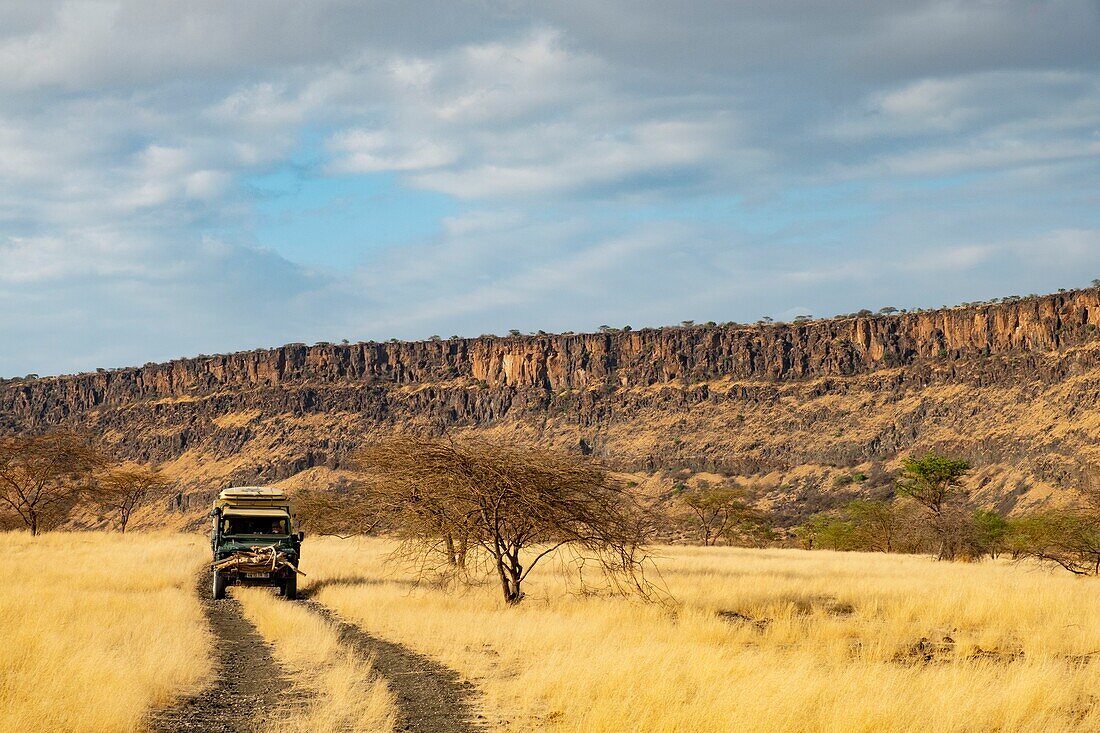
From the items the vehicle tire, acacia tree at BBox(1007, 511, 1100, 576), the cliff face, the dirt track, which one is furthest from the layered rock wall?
the dirt track

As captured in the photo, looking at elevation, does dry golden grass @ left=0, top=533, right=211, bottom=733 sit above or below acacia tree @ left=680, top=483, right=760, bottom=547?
above

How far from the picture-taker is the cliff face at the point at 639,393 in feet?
313

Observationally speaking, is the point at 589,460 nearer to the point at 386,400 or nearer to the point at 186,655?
the point at 186,655

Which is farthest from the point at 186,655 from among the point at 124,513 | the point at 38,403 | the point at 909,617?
the point at 38,403

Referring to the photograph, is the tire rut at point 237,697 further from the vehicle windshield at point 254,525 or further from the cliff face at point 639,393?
the cliff face at point 639,393

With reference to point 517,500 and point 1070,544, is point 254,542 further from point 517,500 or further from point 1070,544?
point 1070,544

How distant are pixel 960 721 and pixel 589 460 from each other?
41.1 feet

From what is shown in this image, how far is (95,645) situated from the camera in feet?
44.0

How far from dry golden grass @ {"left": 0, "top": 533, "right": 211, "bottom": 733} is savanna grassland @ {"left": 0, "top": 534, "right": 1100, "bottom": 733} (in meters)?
0.04

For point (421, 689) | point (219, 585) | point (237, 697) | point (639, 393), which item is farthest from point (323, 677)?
point (639, 393)

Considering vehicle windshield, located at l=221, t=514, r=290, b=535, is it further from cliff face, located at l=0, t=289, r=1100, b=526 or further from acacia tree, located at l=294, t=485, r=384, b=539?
cliff face, located at l=0, t=289, r=1100, b=526

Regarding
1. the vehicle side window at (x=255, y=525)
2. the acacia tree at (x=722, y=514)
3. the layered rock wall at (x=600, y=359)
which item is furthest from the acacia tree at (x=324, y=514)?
the layered rock wall at (x=600, y=359)

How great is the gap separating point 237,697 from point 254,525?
46.0ft

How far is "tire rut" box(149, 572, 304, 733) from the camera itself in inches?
396
